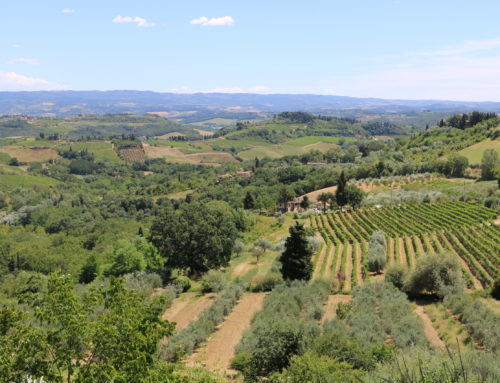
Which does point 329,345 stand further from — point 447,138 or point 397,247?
point 447,138

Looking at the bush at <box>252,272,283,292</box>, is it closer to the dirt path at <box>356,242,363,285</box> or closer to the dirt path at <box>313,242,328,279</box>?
the dirt path at <box>313,242,328,279</box>

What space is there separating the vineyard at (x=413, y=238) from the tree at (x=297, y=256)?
225cm

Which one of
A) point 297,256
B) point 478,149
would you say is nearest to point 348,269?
point 297,256

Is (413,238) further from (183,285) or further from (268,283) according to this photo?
(183,285)

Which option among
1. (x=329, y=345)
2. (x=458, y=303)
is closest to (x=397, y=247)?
(x=458, y=303)

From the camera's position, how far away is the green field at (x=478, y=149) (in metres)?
109

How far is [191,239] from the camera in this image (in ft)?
133

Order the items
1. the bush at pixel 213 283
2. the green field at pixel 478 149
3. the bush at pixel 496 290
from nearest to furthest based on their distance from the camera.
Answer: the bush at pixel 496 290
the bush at pixel 213 283
the green field at pixel 478 149

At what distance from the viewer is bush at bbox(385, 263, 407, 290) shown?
31.7m

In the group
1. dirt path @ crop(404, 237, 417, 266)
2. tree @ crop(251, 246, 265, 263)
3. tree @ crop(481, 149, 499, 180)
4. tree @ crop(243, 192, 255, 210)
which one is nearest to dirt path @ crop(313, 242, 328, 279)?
tree @ crop(251, 246, 265, 263)

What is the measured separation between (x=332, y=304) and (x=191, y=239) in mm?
17308

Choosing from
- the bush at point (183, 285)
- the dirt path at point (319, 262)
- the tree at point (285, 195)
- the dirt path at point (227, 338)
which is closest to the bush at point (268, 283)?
the dirt path at point (227, 338)

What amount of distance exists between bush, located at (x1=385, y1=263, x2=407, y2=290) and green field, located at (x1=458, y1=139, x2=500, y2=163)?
301 ft

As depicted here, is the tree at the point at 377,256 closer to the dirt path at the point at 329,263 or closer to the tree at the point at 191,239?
the dirt path at the point at 329,263
